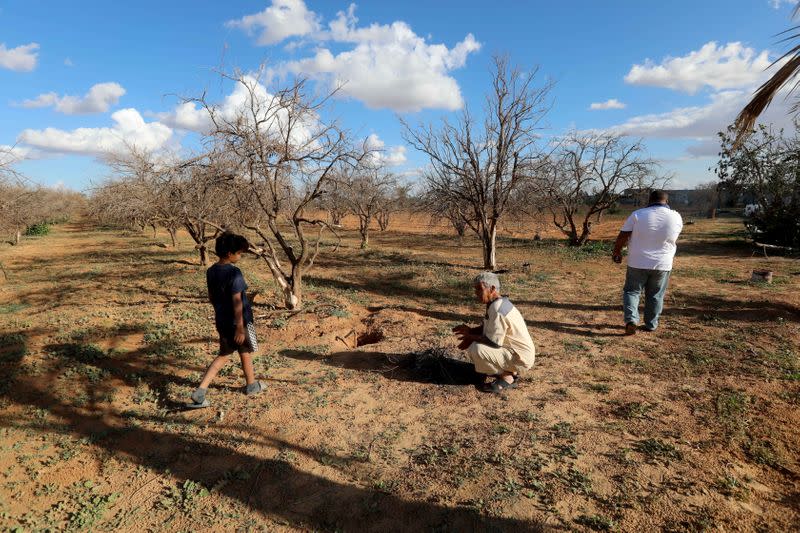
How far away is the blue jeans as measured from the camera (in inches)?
203

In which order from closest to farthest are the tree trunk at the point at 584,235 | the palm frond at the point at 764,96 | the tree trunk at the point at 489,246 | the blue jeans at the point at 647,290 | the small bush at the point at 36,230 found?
the palm frond at the point at 764,96 → the blue jeans at the point at 647,290 → the tree trunk at the point at 489,246 → the tree trunk at the point at 584,235 → the small bush at the point at 36,230

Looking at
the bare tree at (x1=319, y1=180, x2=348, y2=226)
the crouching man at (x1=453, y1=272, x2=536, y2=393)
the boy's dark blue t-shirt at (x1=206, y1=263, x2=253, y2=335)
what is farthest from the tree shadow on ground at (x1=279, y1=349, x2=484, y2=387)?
the bare tree at (x1=319, y1=180, x2=348, y2=226)

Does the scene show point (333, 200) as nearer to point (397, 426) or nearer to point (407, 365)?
point (407, 365)

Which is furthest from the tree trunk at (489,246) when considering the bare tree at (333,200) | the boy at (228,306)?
the boy at (228,306)

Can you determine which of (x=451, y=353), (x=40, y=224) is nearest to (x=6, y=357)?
(x=451, y=353)

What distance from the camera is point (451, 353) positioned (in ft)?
15.5

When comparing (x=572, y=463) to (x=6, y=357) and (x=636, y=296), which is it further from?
(x=6, y=357)

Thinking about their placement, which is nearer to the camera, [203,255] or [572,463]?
[572,463]

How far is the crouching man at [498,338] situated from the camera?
3.67 metres

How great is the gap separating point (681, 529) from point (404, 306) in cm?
577

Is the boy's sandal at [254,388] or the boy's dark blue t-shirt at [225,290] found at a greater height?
the boy's dark blue t-shirt at [225,290]

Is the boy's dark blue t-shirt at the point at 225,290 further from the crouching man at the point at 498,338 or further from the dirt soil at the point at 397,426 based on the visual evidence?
the crouching man at the point at 498,338

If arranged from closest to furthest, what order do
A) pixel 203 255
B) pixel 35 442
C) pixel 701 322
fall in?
1. pixel 35 442
2. pixel 701 322
3. pixel 203 255

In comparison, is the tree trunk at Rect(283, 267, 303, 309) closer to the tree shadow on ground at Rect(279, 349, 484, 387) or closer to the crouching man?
the tree shadow on ground at Rect(279, 349, 484, 387)
